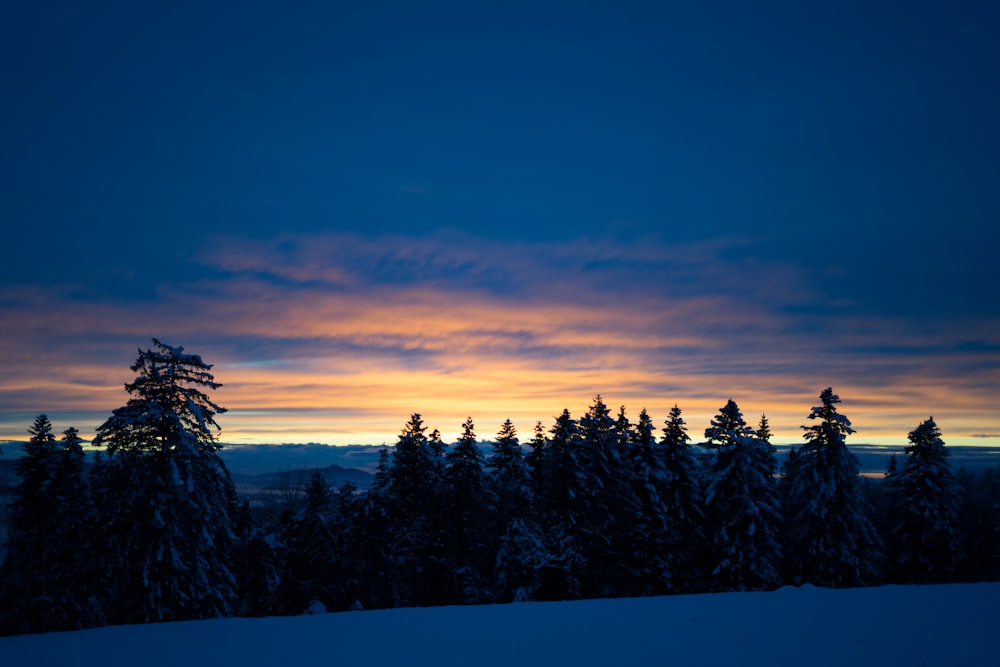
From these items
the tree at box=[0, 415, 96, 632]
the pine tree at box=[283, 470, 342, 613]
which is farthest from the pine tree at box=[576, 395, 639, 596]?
the tree at box=[0, 415, 96, 632]

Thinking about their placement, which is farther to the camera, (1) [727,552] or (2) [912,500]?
(2) [912,500]

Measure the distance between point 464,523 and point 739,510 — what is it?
17.6m

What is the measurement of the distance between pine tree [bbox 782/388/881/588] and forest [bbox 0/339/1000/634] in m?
0.11

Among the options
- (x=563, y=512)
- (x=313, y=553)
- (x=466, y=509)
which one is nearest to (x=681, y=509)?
(x=563, y=512)

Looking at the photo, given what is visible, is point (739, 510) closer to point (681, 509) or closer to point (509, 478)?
point (681, 509)

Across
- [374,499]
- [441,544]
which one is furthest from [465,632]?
[374,499]

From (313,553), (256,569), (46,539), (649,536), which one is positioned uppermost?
(46,539)

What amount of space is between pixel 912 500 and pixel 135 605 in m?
41.4

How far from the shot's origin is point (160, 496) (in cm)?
2183

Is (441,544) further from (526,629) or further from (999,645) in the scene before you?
(999,645)

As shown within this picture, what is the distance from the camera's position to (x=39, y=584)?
2862 cm

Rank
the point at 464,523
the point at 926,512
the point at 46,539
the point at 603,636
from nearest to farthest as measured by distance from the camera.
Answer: the point at 603,636, the point at 46,539, the point at 926,512, the point at 464,523

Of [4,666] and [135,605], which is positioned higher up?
[4,666]

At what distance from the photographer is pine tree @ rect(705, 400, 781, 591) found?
1240 inches
